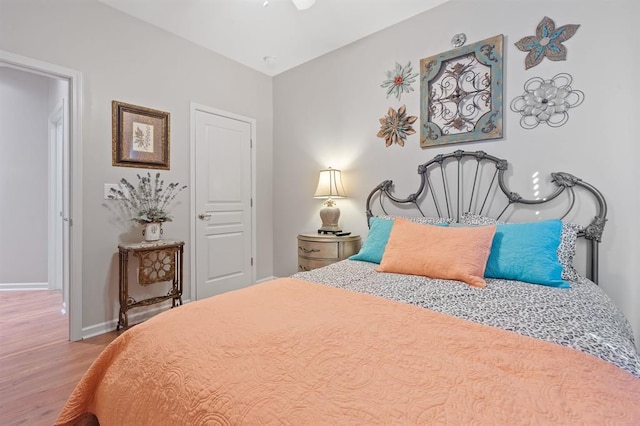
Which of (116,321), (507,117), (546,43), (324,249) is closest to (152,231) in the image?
(116,321)

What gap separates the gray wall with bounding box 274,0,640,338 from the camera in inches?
70.1

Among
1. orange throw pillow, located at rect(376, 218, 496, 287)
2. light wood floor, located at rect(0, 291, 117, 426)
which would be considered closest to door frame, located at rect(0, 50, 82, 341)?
light wood floor, located at rect(0, 291, 117, 426)

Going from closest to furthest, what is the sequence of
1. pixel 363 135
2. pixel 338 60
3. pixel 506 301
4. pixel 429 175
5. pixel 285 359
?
1. pixel 285 359
2. pixel 506 301
3. pixel 429 175
4. pixel 363 135
5. pixel 338 60

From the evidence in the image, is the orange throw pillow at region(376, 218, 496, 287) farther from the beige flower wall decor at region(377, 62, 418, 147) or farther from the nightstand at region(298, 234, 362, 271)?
the beige flower wall decor at region(377, 62, 418, 147)

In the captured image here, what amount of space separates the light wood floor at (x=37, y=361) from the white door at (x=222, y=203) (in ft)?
3.60

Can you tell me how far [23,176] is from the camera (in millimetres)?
3715

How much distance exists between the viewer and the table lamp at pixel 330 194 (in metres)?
2.96

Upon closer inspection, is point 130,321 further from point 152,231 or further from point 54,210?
point 54,210

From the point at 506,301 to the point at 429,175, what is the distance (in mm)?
1444

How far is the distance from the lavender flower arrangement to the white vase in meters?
0.05

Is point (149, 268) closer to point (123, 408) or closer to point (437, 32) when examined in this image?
point (123, 408)

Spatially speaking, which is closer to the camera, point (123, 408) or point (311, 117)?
point (123, 408)

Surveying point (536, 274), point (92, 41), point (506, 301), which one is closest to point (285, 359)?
point (506, 301)

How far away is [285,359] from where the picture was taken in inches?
31.6
